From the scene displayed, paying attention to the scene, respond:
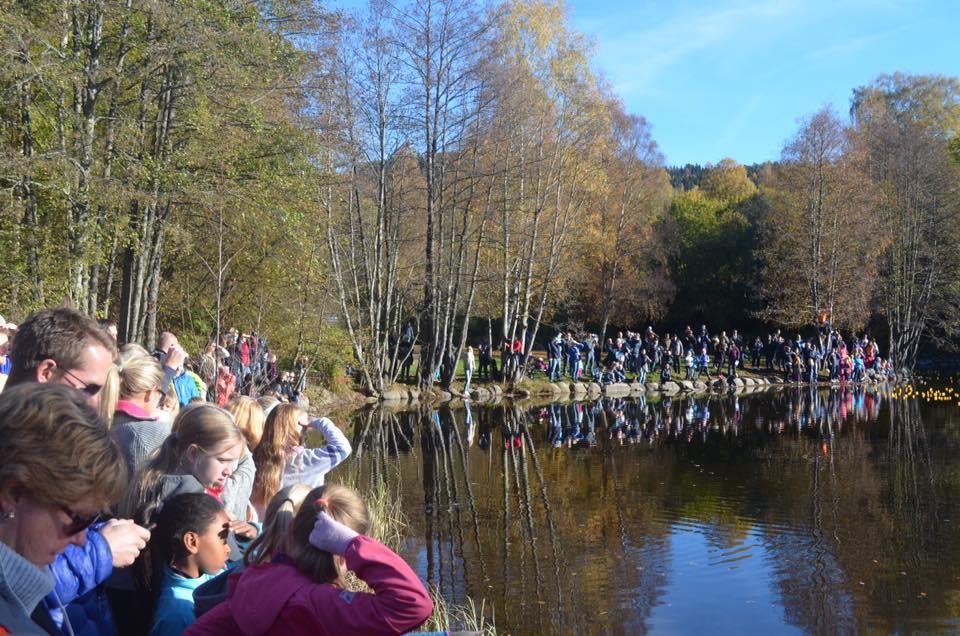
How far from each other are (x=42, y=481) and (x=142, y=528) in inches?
46.2

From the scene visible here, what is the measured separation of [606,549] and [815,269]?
90.6 ft

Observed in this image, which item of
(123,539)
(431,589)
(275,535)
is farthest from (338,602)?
(431,589)

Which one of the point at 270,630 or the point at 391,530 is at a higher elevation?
the point at 270,630

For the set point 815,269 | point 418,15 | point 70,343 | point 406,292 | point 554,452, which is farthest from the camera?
point 815,269

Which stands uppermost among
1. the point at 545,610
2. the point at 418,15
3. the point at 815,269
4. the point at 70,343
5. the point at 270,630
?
the point at 418,15

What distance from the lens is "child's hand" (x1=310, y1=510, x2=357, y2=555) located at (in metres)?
2.77

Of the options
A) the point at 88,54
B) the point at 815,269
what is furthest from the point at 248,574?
the point at 815,269

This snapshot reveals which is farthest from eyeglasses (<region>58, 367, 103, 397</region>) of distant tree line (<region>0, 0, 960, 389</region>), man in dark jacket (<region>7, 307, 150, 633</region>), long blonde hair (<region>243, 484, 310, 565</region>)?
distant tree line (<region>0, 0, 960, 389</region>)

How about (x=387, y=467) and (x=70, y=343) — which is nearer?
(x=70, y=343)

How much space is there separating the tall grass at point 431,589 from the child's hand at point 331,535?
1236mm

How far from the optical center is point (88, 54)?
13.0 meters

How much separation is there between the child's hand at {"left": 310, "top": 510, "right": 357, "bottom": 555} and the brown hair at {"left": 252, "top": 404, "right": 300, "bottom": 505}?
2551mm

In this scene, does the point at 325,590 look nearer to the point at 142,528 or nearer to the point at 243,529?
the point at 142,528

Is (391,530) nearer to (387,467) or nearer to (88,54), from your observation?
(387,467)
